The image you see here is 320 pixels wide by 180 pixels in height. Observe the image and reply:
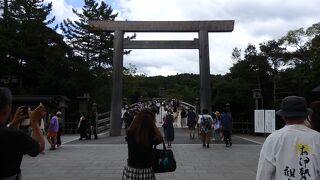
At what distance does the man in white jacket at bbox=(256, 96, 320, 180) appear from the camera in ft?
12.2

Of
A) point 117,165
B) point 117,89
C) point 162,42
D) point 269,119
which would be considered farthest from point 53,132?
point 162,42

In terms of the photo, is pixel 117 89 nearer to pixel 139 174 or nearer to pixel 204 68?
pixel 204 68

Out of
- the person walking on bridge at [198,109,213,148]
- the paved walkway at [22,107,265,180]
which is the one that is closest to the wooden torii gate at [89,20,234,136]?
the person walking on bridge at [198,109,213,148]

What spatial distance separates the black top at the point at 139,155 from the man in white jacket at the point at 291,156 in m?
1.87

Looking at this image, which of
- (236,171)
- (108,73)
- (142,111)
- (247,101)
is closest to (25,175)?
(236,171)

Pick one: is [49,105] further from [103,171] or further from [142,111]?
[142,111]

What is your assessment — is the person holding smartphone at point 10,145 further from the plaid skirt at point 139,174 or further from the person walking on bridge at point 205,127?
the person walking on bridge at point 205,127

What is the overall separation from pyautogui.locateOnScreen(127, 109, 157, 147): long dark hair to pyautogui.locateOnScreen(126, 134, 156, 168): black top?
0.14 ft

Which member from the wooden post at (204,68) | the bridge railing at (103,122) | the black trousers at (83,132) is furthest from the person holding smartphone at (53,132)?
the bridge railing at (103,122)

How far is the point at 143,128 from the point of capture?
17.9 feet

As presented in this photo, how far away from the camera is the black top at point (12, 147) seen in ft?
11.6

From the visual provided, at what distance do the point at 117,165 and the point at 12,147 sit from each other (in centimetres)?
916

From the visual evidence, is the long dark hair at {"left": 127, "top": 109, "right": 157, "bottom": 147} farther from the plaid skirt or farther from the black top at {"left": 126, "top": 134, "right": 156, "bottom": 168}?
the plaid skirt

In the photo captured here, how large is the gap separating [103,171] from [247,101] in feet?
73.2
